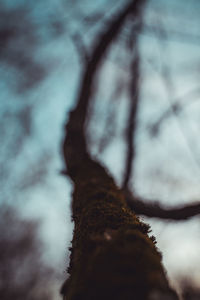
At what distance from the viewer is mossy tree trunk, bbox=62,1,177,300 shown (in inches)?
25.5

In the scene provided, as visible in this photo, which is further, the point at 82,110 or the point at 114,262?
the point at 82,110

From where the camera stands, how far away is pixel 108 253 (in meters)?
0.80

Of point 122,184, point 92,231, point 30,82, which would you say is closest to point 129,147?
A: point 122,184

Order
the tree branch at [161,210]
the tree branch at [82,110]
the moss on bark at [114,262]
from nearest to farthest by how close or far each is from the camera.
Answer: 1. the moss on bark at [114,262]
2. the tree branch at [161,210]
3. the tree branch at [82,110]

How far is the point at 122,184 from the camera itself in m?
2.77

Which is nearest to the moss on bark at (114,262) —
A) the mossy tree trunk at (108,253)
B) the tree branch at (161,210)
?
the mossy tree trunk at (108,253)

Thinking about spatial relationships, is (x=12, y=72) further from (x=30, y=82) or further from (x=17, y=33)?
(x=17, y=33)

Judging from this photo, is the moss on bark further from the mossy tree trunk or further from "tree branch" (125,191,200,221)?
"tree branch" (125,191,200,221)

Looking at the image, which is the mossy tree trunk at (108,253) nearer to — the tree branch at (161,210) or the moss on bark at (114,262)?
the moss on bark at (114,262)

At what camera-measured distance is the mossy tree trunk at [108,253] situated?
0.65 meters

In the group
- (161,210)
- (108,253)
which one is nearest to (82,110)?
(161,210)

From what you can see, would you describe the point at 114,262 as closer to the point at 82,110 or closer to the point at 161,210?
the point at 161,210

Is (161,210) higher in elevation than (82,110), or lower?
lower

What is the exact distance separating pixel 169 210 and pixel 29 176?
18.8ft
